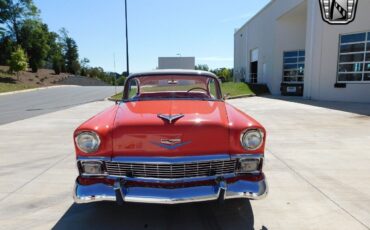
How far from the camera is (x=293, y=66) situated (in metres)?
22.0

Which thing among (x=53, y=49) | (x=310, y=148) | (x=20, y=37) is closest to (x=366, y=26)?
(x=310, y=148)

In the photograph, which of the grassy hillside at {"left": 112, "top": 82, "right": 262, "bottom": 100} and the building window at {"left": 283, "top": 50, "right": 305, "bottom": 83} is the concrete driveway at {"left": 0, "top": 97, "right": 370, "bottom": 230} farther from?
the building window at {"left": 283, "top": 50, "right": 305, "bottom": 83}

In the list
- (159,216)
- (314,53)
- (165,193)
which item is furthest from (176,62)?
(165,193)

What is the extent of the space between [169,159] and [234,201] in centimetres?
129

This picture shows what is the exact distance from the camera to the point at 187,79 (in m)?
4.64

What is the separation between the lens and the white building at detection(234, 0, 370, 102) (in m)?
15.6

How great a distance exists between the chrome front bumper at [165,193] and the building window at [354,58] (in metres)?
15.6

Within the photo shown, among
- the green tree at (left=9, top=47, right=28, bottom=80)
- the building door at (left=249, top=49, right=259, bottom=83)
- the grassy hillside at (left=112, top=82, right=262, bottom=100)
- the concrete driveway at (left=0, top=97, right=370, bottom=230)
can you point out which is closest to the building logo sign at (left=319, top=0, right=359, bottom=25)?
the grassy hillside at (left=112, top=82, right=262, bottom=100)

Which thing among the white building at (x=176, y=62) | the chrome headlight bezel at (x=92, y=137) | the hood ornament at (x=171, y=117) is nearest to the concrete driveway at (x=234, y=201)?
the chrome headlight bezel at (x=92, y=137)

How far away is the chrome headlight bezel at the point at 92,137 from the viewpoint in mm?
2883

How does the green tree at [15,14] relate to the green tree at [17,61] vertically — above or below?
above

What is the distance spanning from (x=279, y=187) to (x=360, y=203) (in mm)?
970

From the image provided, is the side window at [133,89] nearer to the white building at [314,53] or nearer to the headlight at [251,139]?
the headlight at [251,139]

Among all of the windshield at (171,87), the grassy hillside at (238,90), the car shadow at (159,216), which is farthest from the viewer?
the grassy hillside at (238,90)
